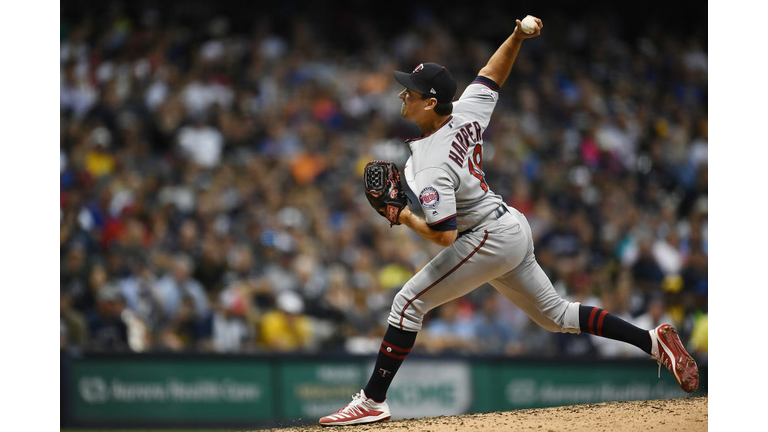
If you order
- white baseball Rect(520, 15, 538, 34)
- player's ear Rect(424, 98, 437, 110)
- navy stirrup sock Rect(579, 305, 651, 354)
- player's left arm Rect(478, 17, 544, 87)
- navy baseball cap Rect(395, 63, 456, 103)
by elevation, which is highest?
white baseball Rect(520, 15, 538, 34)

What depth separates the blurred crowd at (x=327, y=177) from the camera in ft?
23.4

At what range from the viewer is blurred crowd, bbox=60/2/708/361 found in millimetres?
7117

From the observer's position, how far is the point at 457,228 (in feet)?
11.9

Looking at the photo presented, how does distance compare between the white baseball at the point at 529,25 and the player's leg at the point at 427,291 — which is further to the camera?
the white baseball at the point at 529,25

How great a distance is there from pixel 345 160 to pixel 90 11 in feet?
13.4

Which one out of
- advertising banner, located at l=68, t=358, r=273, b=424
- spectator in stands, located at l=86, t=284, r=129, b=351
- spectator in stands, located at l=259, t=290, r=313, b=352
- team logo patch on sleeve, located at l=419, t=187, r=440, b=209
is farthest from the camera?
spectator in stands, located at l=259, t=290, r=313, b=352

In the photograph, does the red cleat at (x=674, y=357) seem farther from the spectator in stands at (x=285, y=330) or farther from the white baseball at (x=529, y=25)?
the spectator in stands at (x=285, y=330)

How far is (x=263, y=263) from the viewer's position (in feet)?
25.0

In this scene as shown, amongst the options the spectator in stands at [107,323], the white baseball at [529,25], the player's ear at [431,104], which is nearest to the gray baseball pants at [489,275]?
the player's ear at [431,104]

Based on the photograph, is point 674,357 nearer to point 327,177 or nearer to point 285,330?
point 285,330

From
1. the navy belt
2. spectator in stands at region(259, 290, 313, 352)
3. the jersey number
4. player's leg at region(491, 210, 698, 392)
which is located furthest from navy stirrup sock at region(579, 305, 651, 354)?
spectator in stands at region(259, 290, 313, 352)

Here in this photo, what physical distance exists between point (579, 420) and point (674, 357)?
2.10 feet

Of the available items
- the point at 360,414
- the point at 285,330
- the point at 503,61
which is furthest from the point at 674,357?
the point at 285,330

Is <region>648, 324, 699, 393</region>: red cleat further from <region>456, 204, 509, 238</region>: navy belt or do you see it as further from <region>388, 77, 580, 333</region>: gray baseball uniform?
<region>456, 204, 509, 238</region>: navy belt
